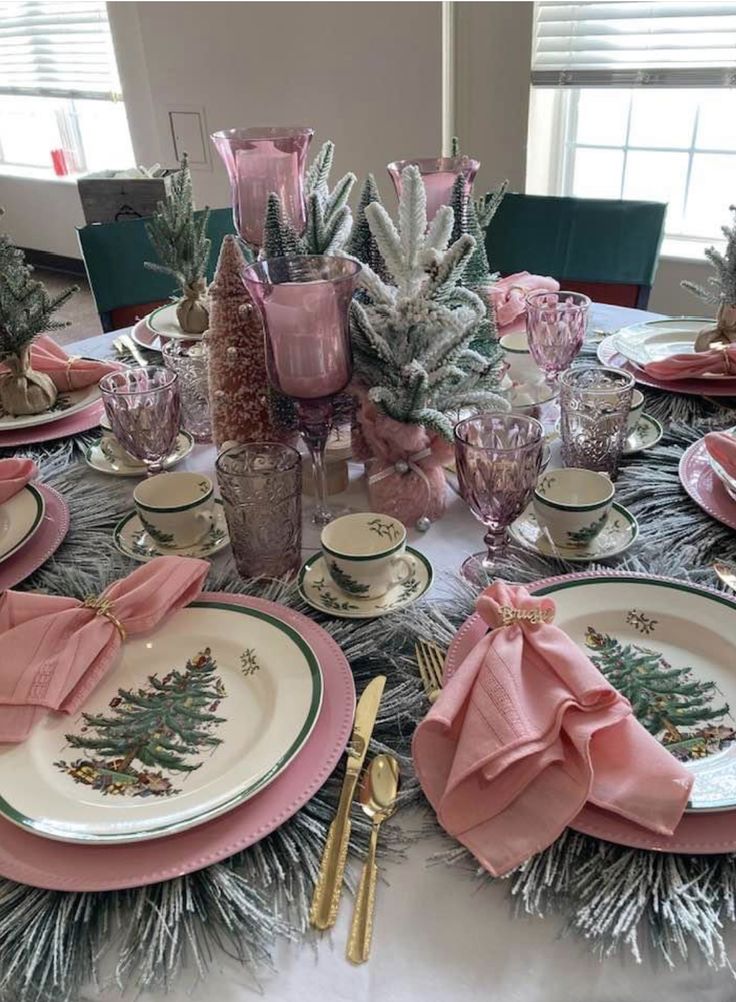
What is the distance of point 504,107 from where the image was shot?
2.28 metres

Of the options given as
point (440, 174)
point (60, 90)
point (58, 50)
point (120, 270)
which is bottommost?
point (120, 270)

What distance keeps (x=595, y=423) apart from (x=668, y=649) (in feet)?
1.01

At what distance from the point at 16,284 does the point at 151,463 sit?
324 mm

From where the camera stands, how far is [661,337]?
1.24m

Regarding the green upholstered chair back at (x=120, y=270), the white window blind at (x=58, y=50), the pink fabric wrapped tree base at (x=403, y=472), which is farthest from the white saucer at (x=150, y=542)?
the white window blind at (x=58, y=50)

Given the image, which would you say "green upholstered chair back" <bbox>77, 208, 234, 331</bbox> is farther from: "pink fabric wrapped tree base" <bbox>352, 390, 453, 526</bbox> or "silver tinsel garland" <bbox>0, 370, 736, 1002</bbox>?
"silver tinsel garland" <bbox>0, 370, 736, 1002</bbox>

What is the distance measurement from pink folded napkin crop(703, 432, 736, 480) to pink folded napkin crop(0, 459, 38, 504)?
2.44 ft

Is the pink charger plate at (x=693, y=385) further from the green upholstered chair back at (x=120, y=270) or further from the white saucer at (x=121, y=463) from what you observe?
the green upholstered chair back at (x=120, y=270)

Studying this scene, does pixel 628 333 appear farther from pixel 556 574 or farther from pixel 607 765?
pixel 607 765

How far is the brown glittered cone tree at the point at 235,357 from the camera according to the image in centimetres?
86

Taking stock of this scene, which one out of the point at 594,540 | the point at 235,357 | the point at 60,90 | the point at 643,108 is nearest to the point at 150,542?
the point at 235,357

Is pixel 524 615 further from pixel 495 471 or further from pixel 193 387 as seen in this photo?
pixel 193 387

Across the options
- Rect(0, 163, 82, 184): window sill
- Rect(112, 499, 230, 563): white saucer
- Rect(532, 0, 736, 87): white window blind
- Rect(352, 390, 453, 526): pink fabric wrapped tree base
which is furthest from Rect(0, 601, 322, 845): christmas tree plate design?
Rect(0, 163, 82, 184): window sill

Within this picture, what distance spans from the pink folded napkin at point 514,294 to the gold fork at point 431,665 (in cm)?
69
